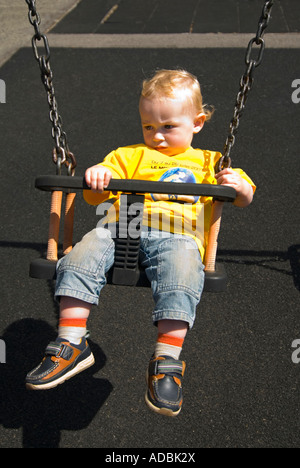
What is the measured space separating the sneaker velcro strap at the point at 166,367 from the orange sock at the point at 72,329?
Result: 27cm

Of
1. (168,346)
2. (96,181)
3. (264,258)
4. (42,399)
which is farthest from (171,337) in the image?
(264,258)

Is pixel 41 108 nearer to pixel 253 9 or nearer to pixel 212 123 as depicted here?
pixel 212 123

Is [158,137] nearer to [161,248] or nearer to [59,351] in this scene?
[161,248]

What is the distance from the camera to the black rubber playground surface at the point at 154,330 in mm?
2549

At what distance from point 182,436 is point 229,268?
1201 millimetres

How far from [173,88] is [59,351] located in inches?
42.9

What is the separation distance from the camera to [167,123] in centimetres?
235

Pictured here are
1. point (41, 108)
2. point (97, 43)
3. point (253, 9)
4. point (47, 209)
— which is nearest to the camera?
point (47, 209)

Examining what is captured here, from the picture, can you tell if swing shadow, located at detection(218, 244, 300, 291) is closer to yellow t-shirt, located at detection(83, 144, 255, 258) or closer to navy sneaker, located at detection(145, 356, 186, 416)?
yellow t-shirt, located at detection(83, 144, 255, 258)

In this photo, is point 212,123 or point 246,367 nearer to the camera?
point 246,367

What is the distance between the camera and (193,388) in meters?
2.71

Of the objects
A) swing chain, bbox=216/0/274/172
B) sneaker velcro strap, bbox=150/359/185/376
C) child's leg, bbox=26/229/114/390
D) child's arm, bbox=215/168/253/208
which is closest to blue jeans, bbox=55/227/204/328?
child's leg, bbox=26/229/114/390

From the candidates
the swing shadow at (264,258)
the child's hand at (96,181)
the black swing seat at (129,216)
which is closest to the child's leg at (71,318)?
the black swing seat at (129,216)

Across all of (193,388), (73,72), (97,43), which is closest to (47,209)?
(193,388)
